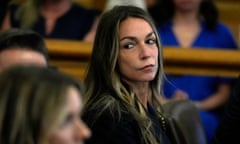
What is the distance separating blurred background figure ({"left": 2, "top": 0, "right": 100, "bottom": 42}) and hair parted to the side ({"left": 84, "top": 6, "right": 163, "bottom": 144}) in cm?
86

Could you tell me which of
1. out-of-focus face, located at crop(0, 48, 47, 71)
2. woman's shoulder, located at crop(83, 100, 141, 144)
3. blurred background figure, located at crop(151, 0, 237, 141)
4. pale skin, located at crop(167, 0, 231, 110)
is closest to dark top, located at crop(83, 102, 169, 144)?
woman's shoulder, located at crop(83, 100, 141, 144)

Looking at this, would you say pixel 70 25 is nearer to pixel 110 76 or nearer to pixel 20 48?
pixel 110 76

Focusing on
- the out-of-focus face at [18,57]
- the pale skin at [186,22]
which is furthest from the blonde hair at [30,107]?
the pale skin at [186,22]

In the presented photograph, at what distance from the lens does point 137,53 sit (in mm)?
1752

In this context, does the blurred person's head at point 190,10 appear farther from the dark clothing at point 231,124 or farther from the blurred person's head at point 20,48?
the blurred person's head at point 20,48

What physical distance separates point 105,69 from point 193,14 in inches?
44.2

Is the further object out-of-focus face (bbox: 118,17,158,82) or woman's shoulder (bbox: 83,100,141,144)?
out-of-focus face (bbox: 118,17,158,82)

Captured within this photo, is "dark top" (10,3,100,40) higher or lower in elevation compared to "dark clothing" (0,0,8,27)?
lower

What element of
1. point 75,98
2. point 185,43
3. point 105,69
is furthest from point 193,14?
Answer: point 75,98

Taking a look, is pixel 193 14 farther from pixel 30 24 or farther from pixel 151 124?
pixel 151 124

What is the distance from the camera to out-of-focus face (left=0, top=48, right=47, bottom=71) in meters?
1.47

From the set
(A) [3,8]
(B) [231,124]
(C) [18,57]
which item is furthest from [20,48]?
(A) [3,8]

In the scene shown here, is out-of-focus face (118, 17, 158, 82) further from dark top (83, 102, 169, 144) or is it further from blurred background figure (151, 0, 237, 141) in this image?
blurred background figure (151, 0, 237, 141)

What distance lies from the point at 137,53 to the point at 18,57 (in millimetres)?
353
